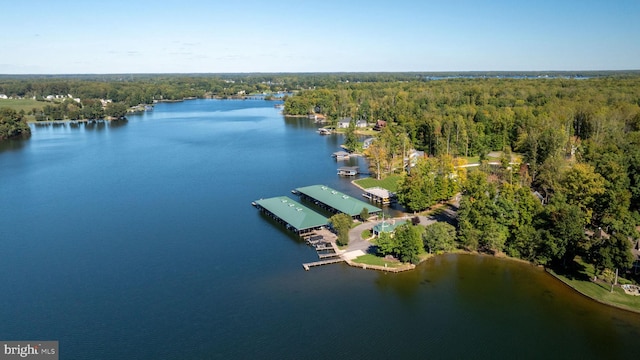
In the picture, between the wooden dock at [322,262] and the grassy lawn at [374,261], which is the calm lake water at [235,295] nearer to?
the wooden dock at [322,262]

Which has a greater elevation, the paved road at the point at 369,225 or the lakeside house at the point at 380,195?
the lakeside house at the point at 380,195

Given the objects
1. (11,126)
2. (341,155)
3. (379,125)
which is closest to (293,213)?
(341,155)

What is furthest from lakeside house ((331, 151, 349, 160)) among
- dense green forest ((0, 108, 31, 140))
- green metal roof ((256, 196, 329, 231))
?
dense green forest ((0, 108, 31, 140))

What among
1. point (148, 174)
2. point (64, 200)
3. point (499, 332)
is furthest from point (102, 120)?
point (499, 332)

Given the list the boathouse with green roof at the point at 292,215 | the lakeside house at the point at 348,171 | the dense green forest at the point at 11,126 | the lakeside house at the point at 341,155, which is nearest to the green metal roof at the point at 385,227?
the boathouse with green roof at the point at 292,215

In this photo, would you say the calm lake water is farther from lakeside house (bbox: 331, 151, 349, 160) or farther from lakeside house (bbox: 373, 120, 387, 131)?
lakeside house (bbox: 373, 120, 387, 131)

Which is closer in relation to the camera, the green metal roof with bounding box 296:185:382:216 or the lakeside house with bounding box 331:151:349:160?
the green metal roof with bounding box 296:185:382:216

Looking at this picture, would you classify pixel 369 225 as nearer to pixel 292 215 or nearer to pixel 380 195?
pixel 292 215
